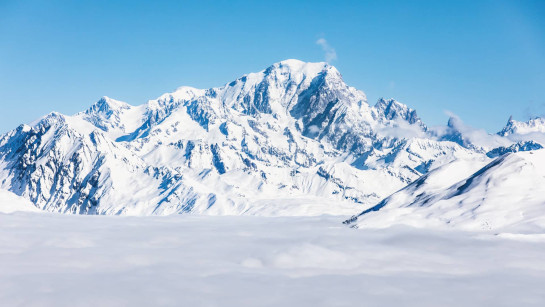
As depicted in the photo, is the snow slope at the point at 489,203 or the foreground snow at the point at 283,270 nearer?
the foreground snow at the point at 283,270

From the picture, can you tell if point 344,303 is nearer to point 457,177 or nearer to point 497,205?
point 497,205

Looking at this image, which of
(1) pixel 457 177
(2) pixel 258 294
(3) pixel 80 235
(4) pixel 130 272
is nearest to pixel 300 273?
(2) pixel 258 294

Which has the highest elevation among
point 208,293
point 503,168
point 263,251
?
point 503,168

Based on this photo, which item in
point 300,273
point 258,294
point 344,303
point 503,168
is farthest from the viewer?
point 503,168

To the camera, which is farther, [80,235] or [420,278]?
[80,235]

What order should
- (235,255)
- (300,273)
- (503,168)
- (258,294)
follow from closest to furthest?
(258,294) → (300,273) → (235,255) → (503,168)

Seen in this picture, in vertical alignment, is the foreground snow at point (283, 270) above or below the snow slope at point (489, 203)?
below
